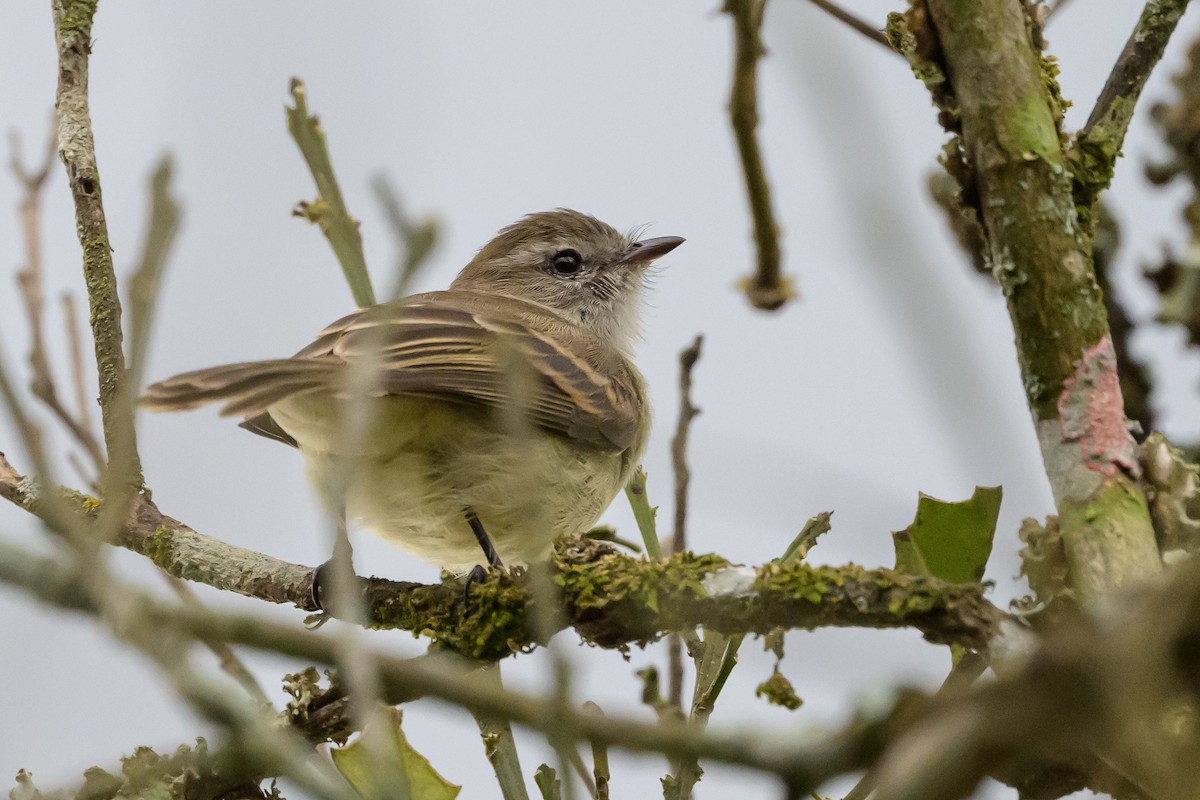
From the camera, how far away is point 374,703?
4.39ft

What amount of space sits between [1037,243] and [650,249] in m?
4.13

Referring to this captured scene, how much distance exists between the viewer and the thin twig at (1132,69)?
258 cm

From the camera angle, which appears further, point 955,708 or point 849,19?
point 849,19

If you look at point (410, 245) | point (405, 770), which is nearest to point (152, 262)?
point (410, 245)

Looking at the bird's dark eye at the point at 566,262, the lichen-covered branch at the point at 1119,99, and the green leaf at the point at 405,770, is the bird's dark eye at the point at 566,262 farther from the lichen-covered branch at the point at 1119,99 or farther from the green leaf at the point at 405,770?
the green leaf at the point at 405,770

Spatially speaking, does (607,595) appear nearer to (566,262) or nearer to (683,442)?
(683,442)

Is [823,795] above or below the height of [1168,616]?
above

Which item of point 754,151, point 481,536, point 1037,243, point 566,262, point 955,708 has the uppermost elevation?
point 566,262

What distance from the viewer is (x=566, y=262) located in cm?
651

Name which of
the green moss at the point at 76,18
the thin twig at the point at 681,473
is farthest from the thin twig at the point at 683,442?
the green moss at the point at 76,18

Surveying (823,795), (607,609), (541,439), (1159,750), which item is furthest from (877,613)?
(541,439)

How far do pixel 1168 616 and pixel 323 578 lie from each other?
2.61 meters

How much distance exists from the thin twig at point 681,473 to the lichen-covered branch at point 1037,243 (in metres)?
1.22

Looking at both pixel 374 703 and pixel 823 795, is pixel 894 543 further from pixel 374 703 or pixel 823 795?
pixel 374 703
